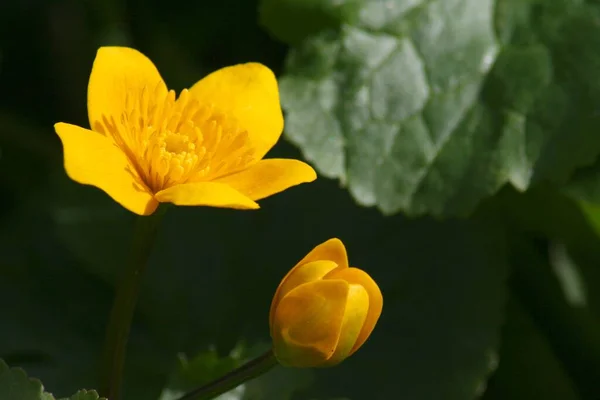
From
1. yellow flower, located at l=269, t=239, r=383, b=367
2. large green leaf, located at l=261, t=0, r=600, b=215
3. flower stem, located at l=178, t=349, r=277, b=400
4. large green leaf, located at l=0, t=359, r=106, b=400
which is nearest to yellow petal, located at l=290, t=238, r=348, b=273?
yellow flower, located at l=269, t=239, r=383, b=367

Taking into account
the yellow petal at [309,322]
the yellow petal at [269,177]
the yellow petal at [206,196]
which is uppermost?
the yellow petal at [206,196]

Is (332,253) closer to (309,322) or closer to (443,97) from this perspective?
(309,322)

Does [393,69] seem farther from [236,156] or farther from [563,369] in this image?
[563,369]

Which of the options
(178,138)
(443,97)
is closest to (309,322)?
(178,138)

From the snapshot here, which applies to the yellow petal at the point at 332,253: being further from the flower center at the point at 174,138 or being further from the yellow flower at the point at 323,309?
the flower center at the point at 174,138

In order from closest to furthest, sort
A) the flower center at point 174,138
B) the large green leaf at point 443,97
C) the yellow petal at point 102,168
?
the yellow petal at point 102,168
the flower center at point 174,138
the large green leaf at point 443,97

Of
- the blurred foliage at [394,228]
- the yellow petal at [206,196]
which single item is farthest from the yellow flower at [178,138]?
the blurred foliage at [394,228]

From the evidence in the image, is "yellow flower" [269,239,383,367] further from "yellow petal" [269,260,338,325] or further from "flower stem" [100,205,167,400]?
"flower stem" [100,205,167,400]

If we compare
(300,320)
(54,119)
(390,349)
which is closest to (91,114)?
(300,320)
